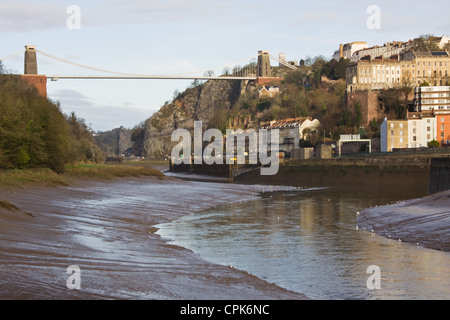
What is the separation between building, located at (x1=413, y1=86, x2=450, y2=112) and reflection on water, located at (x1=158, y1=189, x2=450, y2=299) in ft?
224

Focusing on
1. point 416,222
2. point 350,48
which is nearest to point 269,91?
point 350,48

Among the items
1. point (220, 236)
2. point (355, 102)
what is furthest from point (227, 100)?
point (220, 236)

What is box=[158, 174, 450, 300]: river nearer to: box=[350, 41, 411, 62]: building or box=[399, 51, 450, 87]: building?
box=[399, 51, 450, 87]: building

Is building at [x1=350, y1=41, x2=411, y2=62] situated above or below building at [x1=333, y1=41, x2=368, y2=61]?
below

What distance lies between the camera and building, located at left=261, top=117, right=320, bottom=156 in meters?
91.6

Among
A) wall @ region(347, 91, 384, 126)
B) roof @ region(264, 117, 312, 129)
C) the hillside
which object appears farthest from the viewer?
the hillside

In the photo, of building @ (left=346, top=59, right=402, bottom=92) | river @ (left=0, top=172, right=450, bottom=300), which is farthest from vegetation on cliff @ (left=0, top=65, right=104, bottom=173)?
building @ (left=346, top=59, right=402, bottom=92)

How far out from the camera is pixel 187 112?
17338 centimetres

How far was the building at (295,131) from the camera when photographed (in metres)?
91.6

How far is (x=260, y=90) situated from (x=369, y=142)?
61.4 metres
